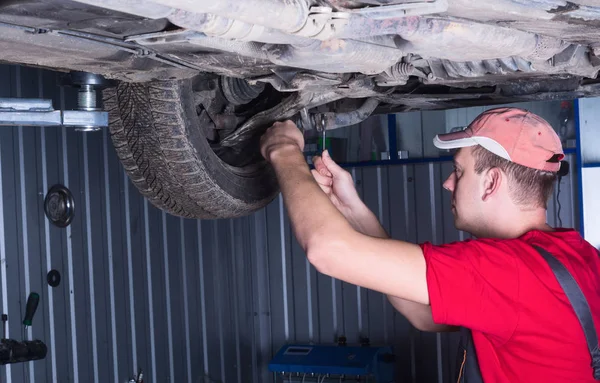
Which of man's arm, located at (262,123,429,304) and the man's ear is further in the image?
the man's ear

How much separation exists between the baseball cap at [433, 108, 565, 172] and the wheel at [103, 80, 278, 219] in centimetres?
81

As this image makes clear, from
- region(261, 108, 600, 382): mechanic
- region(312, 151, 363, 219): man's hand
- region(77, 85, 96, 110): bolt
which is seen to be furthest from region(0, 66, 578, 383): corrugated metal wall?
region(261, 108, 600, 382): mechanic

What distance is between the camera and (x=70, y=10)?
4.74ft

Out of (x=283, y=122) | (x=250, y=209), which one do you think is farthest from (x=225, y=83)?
(x=250, y=209)

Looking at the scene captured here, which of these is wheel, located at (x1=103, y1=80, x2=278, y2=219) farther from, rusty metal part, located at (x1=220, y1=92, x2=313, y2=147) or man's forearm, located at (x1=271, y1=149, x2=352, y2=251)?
man's forearm, located at (x1=271, y1=149, x2=352, y2=251)

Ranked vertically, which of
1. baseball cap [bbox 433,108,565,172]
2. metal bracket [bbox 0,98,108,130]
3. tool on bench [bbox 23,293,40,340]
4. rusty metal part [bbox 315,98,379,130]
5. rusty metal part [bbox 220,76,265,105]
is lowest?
tool on bench [bbox 23,293,40,340]

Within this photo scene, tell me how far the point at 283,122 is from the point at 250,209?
438 millimetres

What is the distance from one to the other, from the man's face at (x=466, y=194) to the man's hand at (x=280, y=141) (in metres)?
0.47

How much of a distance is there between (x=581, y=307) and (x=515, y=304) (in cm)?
15

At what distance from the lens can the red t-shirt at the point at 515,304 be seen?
169cm

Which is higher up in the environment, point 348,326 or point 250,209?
point 250,209

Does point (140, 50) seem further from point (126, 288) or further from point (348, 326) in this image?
point (348, 326)

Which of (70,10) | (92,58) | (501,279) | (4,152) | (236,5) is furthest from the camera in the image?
(4,152)

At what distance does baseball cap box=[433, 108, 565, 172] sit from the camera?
6.38ft
